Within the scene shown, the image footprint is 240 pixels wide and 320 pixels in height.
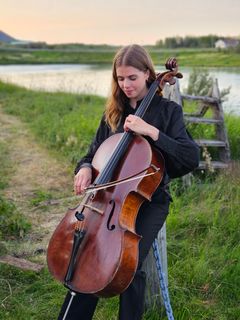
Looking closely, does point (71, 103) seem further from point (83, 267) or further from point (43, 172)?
point (83, 267)

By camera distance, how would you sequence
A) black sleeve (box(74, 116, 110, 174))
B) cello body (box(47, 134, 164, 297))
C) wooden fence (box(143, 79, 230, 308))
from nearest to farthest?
cello body (box(47, 134, 164, 297)) → black sleeve (box(74, 116, 110, 174)) → wooden fence (box(143, 79, 230, 308))

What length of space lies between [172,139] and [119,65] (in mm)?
520

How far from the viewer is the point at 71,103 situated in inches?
448

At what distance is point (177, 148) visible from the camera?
2.33 meters

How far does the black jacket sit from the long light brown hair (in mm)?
55

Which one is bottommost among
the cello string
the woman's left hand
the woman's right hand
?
the woman's right hand

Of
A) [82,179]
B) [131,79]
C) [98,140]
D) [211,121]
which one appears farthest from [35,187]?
[131,79]

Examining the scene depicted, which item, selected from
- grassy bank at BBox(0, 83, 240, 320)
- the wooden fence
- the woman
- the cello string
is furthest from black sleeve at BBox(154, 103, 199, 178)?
the wooden fence

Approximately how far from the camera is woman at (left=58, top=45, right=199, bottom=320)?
7.53ft

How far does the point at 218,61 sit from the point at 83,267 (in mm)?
26800

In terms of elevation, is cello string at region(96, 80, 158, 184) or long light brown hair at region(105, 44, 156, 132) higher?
long light brown hair at region(105, 44, 156, 132)

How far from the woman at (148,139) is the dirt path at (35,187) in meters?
1.33

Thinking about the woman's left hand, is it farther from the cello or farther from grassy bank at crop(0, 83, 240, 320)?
grassy bank at crop(0, 83, 240, 320)

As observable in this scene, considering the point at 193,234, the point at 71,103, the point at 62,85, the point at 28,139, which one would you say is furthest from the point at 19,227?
the point at 62,85
